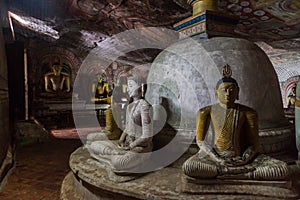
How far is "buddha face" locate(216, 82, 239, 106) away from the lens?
2586 millimetres

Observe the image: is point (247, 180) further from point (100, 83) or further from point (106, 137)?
A: point (100, 83)

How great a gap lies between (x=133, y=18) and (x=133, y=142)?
7487mm

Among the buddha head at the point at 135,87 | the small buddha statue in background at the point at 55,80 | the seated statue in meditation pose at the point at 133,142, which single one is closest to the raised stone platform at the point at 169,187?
the seated statue in meditation pose at the point at 133,142

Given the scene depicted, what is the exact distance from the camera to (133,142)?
2.92m

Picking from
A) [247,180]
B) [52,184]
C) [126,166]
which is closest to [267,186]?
[247,180]

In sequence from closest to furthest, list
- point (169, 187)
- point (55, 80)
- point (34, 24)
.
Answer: point (169, 187) < point (34, 24) < point (55, 80)

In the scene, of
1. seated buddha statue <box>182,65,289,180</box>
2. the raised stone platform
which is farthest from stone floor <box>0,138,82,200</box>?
seated buddha statue <box>182,65,289,180</box>

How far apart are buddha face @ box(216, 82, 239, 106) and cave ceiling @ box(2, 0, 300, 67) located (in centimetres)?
468

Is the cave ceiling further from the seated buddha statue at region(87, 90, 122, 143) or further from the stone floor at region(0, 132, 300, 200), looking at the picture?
the seated buddha statue at region(87, 90, 122, 143)

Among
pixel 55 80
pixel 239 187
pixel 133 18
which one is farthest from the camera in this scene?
pixel 55 80

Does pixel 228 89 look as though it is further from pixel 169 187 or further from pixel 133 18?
pixel 133 18

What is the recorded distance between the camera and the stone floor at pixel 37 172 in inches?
141

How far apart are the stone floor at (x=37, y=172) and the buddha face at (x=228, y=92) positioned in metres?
2.63

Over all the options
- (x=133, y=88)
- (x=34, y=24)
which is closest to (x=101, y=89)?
(x=34, y=24)
